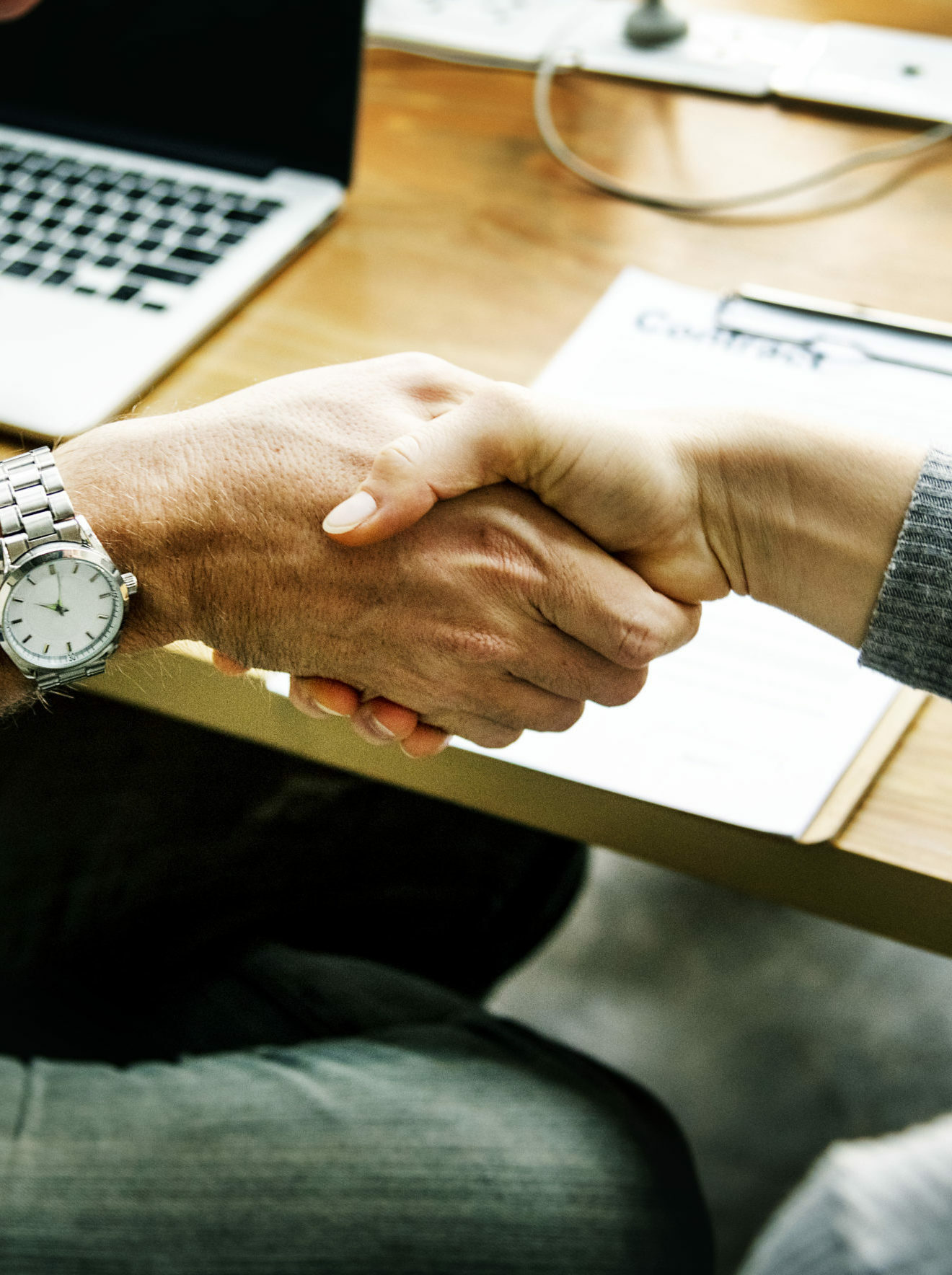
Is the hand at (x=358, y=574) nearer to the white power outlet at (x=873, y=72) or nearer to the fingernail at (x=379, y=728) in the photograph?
the fingernail at (x=379, y=728)

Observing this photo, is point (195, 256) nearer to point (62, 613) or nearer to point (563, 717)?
point (62, 613)

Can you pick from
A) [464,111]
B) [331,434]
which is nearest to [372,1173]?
[331,434]

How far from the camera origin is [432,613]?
0.57 meters

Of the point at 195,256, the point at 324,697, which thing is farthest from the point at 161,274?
the point at 324,697

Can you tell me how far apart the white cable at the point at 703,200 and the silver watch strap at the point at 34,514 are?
0.56 meters

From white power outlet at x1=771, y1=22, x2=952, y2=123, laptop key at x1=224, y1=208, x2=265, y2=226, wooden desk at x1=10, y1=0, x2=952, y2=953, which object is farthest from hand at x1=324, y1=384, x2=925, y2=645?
white power outlet at x1=771, y1=22, x2=952, y2=123

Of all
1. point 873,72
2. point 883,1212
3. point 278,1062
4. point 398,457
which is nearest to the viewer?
point 883,1212

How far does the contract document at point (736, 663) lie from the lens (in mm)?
513

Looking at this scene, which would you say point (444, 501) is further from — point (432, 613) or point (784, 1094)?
point (784, 1094)

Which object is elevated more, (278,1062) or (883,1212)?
(883,1212)

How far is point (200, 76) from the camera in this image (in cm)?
83

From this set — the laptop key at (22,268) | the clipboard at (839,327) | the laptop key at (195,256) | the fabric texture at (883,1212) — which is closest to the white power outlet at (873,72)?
the clipboard at (839,327)

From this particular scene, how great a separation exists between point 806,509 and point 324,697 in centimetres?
27

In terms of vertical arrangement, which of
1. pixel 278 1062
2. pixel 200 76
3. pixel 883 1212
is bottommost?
pixel 278 1062
